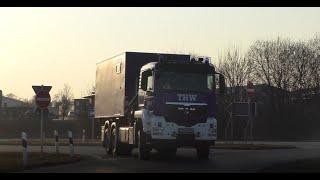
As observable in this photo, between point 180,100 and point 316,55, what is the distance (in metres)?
61.1

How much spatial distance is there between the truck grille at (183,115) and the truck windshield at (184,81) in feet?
2.16

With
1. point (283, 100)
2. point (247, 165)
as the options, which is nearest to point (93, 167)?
point (247, 165)

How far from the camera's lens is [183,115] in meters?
22.1

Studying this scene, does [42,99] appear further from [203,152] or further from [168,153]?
[203,152]

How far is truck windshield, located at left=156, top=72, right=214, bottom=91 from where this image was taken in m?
22.2

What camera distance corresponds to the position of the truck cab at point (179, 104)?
2208 cm

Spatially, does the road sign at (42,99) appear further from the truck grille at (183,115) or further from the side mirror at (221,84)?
the side mirror at (221,84)

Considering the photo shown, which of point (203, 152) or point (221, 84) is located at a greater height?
point (221, 84)

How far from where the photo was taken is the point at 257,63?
267 feet

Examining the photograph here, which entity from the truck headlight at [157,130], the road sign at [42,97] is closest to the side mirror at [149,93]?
the truck headlight at [157,130]

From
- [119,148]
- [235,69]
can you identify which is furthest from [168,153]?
[235,69]

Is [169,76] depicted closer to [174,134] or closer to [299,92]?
[174,134]

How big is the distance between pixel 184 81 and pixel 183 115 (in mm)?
1189
